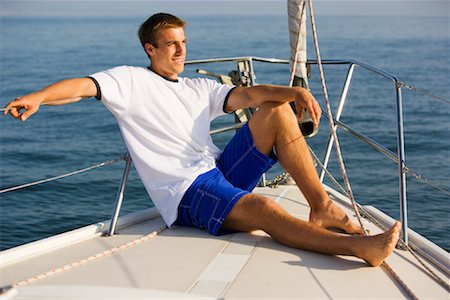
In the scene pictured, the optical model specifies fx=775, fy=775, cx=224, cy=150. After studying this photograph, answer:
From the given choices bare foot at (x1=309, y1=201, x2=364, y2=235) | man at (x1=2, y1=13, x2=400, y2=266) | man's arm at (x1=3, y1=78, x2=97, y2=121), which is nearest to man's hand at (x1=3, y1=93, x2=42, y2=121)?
man's arm at (x1=3, y1=78, x2=97, y2=121)

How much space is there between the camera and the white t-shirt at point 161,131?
3303 millimetres

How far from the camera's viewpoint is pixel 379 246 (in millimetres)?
2883

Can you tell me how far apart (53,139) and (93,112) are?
200 centimetres

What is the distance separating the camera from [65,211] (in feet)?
23.1

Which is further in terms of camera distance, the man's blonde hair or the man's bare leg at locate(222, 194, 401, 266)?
the man's blonde hair

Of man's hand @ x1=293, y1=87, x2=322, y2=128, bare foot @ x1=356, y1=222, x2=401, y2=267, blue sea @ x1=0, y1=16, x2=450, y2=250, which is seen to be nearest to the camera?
bare foot @ x1=356, y1=222, x2=401, y2=267

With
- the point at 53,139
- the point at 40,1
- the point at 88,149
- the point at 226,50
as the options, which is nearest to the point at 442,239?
the point at 88,149

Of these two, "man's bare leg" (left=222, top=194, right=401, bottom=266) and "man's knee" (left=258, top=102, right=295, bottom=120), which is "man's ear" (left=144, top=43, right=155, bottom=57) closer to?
"man's knee" (left=258, top=102, right=295, bottom=120)

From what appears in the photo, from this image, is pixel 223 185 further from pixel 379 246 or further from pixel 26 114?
pixel 26 114

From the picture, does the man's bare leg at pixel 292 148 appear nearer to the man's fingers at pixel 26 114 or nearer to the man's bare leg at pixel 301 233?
the man's bare leg at pixel 301 233

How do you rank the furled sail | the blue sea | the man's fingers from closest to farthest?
1. the man's fingers
2. the furled sail
3. the blue sea

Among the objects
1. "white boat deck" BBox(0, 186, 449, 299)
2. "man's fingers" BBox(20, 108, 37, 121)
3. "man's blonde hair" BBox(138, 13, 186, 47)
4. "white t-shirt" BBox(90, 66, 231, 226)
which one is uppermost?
"man's blonde hair" BBox(138, 13, 186, 47)

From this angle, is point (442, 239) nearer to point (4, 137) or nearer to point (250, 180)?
point (250, 180)

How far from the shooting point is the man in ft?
10.5
